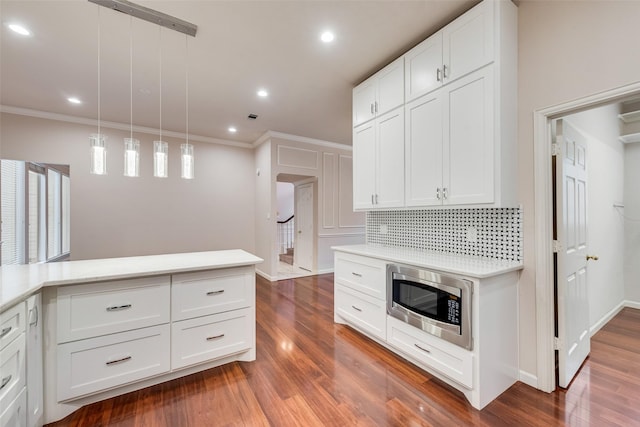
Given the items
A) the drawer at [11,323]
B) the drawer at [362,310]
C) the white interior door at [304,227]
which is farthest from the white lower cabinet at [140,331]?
the white interior door at [304,227]

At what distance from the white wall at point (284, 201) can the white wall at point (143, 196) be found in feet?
9.66

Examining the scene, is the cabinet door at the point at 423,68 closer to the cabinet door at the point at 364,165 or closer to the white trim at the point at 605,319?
the cabinet door at the point at 364,165

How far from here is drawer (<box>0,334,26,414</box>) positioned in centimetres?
124

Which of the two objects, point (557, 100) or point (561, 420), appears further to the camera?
point (557, 100)

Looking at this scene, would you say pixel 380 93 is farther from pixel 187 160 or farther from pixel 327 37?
pixel 187 160

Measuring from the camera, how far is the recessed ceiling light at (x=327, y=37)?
7.72 feet

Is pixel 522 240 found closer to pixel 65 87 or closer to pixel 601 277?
pixel 601 277

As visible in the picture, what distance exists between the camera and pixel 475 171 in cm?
201

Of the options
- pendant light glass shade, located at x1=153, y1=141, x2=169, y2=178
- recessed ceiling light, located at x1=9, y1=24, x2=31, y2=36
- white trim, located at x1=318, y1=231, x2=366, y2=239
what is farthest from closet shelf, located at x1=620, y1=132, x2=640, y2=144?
recessed ceiling light, located at x1=9, y1=24, x2=31, y2=36

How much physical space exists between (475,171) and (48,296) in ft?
9.86

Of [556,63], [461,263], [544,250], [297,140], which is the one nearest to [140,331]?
[461,263]

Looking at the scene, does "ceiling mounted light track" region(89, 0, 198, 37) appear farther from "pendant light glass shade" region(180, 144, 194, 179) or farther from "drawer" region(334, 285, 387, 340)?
"drawer" region(334, 285, 387, 340)

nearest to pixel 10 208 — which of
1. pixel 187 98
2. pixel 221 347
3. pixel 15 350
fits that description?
pixel 187 98

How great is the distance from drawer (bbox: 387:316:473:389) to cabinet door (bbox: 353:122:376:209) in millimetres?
1321
